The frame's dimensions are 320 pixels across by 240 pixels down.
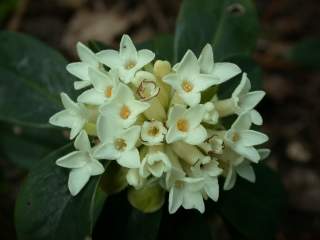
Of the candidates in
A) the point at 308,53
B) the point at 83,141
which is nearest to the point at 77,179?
the point at 83,141

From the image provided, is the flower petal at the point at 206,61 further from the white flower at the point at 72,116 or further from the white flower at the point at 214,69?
the white flower at the point at 72,116

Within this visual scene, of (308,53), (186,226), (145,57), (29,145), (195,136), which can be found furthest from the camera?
(308,53)

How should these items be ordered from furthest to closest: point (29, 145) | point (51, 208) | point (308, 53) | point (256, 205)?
point (308, 53) < point (29, 145) < point (256, 205) < point (51, 208)

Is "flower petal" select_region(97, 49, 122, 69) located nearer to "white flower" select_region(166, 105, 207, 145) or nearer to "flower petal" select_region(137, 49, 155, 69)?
"flower petal" select_region(137, 49, 155, 69)

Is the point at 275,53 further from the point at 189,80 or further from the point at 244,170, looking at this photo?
the point at 189,80

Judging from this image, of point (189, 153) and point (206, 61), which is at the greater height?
point (206, 61)

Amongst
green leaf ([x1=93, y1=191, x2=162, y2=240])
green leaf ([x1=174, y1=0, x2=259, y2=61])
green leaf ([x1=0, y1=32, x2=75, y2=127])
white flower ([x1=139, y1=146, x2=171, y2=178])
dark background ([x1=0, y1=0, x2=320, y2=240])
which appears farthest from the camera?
dark background ([x1=0, y1=0, x2=320, y2=240])

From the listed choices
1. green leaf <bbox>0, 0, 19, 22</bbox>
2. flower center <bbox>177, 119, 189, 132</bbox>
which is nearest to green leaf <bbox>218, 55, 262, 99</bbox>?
flower center <bbox>177, 119, 189, 132</bbox>
